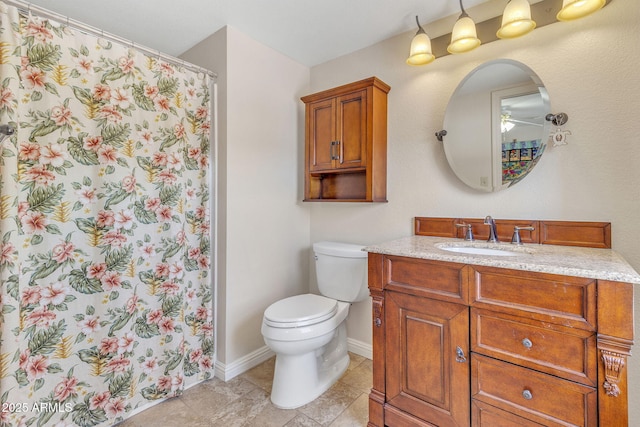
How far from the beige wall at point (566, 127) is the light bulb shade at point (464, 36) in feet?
0.51

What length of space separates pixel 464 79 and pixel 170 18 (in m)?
1.77

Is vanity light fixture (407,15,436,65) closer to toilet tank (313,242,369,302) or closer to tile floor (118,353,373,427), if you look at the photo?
toilet tank (313,242,369,302)

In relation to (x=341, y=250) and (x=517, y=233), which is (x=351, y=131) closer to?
(x=341, y=250)

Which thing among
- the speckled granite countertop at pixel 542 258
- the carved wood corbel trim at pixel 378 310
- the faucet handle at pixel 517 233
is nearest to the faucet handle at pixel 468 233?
the speckled granite countertop at pixel 542 258

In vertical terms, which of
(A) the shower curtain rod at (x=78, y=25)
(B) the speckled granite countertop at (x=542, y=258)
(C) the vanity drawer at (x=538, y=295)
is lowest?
(C) the vanity drawer at (x=538, y=295)

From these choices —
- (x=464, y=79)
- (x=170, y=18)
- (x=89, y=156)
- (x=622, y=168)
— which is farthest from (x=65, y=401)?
(x=622, y=168)

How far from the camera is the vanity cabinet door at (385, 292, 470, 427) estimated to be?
119 centimetres

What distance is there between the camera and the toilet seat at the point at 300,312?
1.55m

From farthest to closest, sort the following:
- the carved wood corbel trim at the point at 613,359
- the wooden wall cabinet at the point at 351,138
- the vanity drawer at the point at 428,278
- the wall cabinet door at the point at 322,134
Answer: the wall cabinet door at the point at 322,134
the wooden wall cabinet at the point at 351,138
the vanity drawer at the point at 428,278
the carved wood corbel trim at the point at 613,359

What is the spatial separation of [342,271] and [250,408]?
929 millimetres

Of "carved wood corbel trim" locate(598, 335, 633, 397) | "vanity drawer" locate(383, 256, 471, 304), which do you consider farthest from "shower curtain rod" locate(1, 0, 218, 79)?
"carved wood corbel trim" locate(598, 335, 633, 397)

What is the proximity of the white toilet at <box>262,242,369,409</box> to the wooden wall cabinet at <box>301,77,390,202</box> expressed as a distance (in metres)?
0.46

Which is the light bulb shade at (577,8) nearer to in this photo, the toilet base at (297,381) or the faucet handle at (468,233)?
the faucet handle at (468,233)

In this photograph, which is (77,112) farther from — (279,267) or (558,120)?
(558,120)
